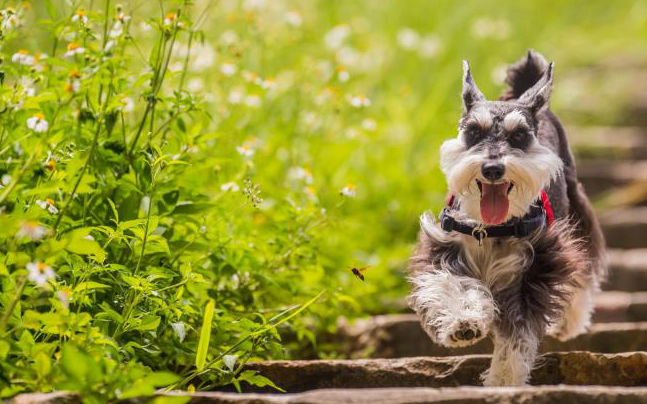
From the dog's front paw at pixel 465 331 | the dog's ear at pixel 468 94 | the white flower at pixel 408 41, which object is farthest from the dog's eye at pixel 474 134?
the white flower at pixel 408 41

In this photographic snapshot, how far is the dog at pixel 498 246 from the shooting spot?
2775mm

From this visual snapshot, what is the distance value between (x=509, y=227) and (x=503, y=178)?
0.24 meters

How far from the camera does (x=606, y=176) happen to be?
6797 millimetres

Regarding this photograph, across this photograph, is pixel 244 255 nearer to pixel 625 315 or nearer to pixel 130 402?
pixel 130 402

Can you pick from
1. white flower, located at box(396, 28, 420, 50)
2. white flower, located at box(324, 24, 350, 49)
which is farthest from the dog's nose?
white flower, located at box(396, 28, 420, 50)

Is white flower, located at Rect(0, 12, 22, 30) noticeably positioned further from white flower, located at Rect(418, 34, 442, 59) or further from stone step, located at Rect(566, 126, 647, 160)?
stone step, located at Rect(566, 126, 647, 160)

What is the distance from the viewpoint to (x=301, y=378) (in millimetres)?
2928

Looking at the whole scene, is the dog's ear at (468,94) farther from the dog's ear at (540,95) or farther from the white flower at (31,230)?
the white flower at (31,230)

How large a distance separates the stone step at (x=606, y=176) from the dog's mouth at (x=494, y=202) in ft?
13.6

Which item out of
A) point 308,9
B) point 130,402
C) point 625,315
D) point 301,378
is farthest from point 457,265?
point 308,9

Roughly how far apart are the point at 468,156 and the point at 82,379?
1367mm

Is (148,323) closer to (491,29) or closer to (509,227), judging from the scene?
(509,227)

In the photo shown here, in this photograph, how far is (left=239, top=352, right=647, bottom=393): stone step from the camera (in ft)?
9.45

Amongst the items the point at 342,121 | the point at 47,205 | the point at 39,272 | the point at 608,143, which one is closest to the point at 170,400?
the point at 39,272
